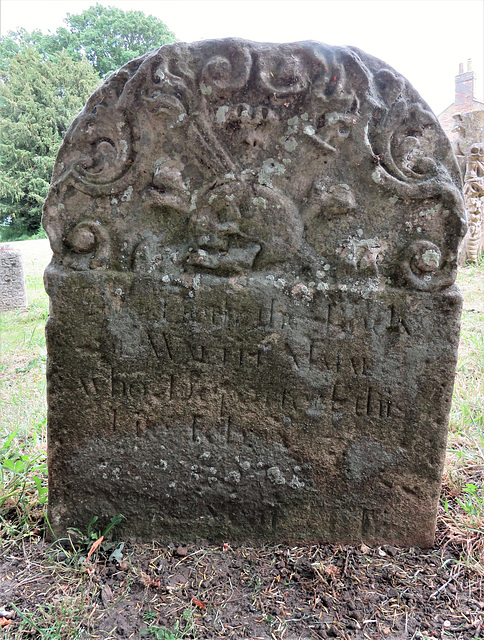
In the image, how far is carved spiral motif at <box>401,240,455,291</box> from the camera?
5.93 feet

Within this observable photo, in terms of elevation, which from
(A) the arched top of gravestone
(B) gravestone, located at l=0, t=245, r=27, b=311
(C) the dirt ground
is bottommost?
(C) the dirt ground

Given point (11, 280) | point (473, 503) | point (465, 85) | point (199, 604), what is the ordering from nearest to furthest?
point (199, 604)
point (473, 503)
point (11, 280)
point (465, 85)

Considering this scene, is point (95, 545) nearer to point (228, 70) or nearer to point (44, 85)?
point (228, 70)

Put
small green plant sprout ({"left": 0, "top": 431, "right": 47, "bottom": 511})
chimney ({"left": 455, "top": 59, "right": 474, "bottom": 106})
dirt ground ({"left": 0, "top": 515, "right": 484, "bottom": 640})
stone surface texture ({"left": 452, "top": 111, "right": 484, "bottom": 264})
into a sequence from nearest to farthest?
dirt ground ({"left": 0, "top": 515, "right": 484, "bottom": 640}) < small green plant sprout ({"left": 0, "top": 431, "right": 47, "bottom": 511}) < stone surface texture ({"left": 452, "top": 111, "right": 484, "bottom": 264}) < chimney ({"left": 455, "top": 59, "right": 474, "bottom": 106})

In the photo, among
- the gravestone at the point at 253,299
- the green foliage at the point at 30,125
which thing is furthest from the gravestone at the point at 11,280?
the green foliage at the point at 30,125

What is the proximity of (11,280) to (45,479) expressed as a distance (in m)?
4.65

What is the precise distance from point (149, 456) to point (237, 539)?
0.55 metres

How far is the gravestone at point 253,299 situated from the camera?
177 cm

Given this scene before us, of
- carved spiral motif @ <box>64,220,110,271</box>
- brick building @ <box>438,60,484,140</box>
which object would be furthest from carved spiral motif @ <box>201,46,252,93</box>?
brick building @ <box>438,60,484,140</box>

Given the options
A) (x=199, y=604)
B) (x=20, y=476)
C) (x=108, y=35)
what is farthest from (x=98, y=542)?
(x=108, y=35)

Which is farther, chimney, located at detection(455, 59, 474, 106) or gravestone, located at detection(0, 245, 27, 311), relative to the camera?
chimney, located at detection(455, 59, 474, 106)

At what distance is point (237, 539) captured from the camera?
2.07 metres

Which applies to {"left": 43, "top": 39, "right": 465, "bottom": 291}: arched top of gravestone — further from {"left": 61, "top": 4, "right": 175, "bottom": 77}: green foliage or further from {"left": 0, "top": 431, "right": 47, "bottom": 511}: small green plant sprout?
{"left": 61, "top": 4, "right": 175, "bottom": 77}: green foliage

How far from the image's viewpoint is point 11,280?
20.7ft
